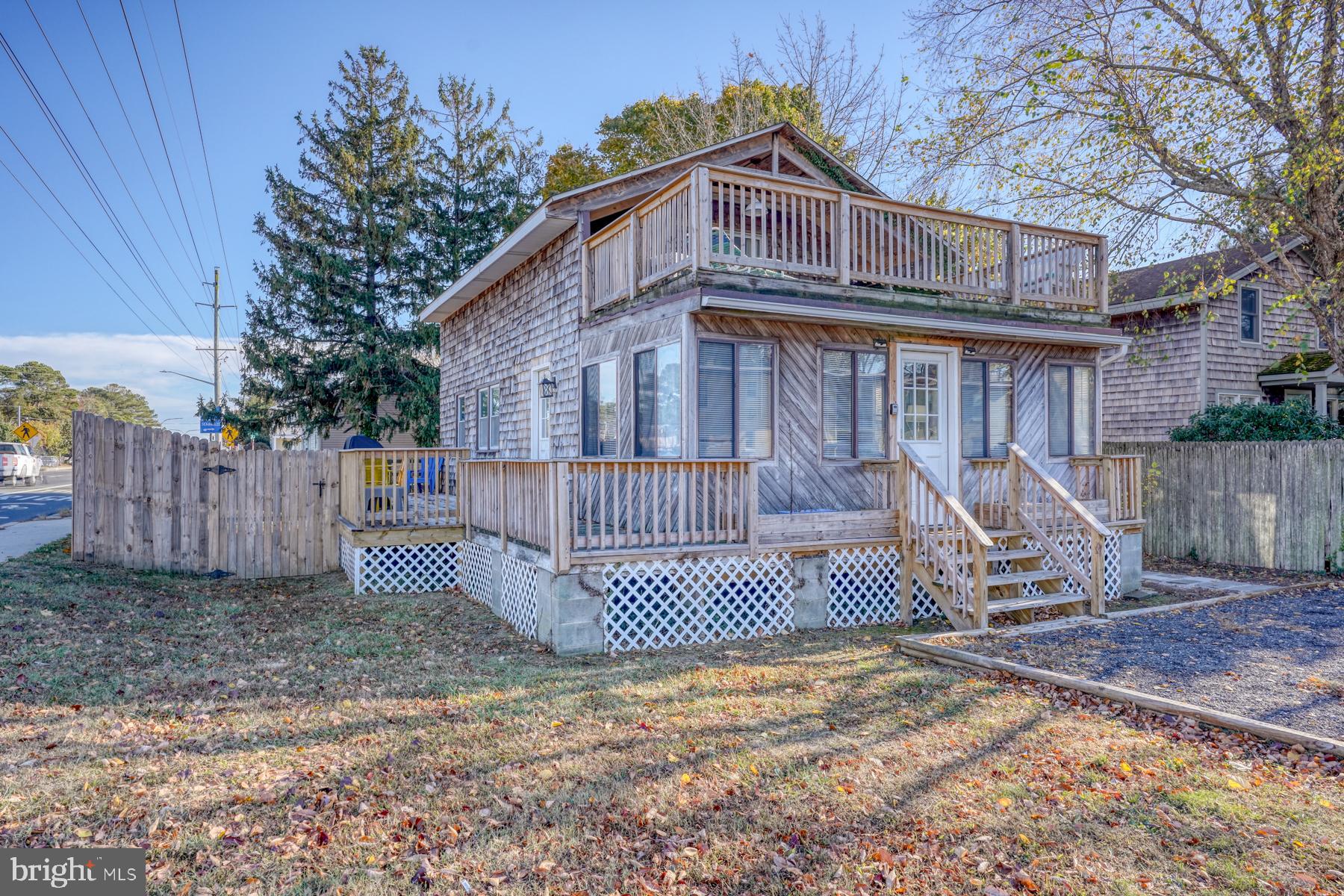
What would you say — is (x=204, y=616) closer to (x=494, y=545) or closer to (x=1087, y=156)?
(x=494, y=545)

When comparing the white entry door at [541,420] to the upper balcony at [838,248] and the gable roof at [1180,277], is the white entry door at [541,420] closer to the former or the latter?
the upper balcony at [838,248]

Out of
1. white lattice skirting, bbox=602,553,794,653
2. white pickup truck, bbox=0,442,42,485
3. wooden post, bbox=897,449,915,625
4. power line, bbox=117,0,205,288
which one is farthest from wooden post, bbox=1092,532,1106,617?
white pickup truck, bbox=0,442,42,485

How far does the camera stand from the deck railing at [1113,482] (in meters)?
10.2

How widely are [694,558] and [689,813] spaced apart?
3893 mm

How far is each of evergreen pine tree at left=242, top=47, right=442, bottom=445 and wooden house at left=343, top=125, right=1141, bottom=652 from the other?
1471 cm

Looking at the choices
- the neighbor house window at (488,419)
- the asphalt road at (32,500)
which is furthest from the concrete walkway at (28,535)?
the neighbor house window at (488,419)

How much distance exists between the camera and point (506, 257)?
42.7 feet

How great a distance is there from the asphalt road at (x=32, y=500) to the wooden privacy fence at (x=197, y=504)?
7.46 m

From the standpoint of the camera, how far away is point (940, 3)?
46.2 feet

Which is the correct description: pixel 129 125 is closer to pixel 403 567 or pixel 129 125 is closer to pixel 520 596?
pixel 403 567

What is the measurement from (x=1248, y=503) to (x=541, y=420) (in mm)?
11940

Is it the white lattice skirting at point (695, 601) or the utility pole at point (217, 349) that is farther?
the utility pole at point (217, 349)

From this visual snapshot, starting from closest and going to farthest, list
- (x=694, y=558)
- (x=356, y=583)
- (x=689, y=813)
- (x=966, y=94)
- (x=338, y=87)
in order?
1. (x=689, y=813)
2. (x=694, y=558)
3. (x=356, y=583)
4. (x=966, y=94)
5. (x=338, y=87)

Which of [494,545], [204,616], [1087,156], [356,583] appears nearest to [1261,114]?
[1087,156]
